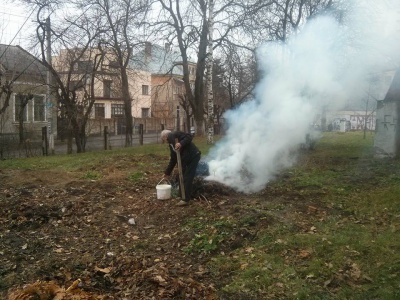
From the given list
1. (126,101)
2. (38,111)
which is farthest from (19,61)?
(126,101)

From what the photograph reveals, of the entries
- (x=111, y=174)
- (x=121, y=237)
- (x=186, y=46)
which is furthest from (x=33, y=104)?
(x=121, y=237)

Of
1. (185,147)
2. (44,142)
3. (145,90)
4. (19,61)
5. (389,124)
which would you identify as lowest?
(44,142)

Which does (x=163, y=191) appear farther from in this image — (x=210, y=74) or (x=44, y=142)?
(x=210, y=74)

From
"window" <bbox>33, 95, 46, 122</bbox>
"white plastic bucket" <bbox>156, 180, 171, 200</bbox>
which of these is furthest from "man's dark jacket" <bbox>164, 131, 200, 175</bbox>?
"window" <bbox>33, 95, 46, 122</bbox>

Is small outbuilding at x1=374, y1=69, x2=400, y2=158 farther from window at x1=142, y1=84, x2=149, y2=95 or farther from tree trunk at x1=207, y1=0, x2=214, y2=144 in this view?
window at x1=142, y1=84, x2=149, y2=95

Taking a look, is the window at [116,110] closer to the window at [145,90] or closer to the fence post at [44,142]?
the window at [145,90]

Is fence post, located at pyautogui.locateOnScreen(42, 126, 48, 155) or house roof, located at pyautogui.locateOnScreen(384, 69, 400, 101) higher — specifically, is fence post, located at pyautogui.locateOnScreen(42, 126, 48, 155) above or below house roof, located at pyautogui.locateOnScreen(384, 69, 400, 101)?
below

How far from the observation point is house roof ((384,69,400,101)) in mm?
12289

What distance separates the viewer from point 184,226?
22.7 ft

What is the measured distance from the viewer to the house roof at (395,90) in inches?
484

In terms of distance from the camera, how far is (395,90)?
12.5 meters

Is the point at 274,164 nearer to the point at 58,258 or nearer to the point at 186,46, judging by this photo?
the point at 58,258

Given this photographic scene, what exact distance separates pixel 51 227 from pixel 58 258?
1.55 m

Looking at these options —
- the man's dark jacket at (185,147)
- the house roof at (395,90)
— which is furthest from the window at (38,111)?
the house roof at (395,90)
